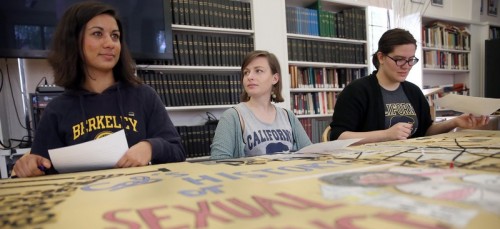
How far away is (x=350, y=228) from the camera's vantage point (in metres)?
0.25

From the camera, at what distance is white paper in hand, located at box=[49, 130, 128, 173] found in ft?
2.14

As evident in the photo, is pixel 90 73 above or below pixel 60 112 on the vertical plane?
above

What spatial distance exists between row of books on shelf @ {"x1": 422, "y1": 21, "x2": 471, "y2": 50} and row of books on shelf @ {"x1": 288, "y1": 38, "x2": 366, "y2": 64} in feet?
3.59

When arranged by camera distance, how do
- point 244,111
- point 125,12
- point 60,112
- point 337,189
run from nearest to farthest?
1. point 337,189
2. point 60,112
3. point 244,111
4. point 125,12

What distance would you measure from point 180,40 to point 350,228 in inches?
92.0

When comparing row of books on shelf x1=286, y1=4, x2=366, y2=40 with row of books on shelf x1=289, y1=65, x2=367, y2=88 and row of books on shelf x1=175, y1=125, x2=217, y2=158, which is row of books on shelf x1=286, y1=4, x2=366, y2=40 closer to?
row of books on shelf x1=289, y1=65, x2=367, y2=88

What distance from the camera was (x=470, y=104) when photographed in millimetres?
1163

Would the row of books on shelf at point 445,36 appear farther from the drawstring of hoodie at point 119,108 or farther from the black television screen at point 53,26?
the drawstring of hoodie at point 119,108

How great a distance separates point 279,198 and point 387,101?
1297 millimetres

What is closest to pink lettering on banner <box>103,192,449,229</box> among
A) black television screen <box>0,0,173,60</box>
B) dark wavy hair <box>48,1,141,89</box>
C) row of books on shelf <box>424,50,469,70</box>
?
dark wavy hair <box>48,1,141,89</box>

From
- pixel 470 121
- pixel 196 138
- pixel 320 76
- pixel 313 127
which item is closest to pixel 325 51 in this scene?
pixel 320 76

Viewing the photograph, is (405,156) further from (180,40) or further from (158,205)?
(180,40)

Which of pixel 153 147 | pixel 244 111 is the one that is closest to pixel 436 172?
pixel 153 147

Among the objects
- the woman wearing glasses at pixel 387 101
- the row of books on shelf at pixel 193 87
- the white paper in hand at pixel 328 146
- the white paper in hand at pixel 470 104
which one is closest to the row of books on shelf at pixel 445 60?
the row of books on shelf at pixel 193 87
